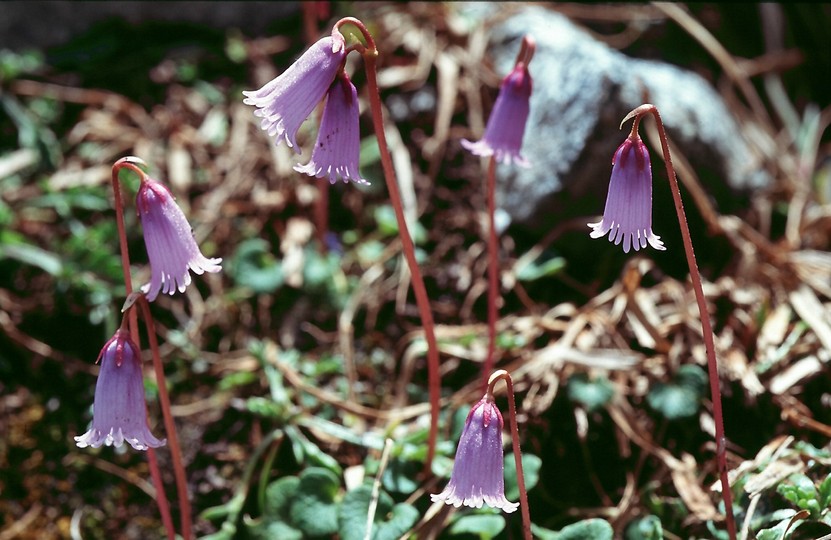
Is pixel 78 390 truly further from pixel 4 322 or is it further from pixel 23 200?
pixel 23 200

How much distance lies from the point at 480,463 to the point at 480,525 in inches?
18.5

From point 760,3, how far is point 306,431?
9.73 ft

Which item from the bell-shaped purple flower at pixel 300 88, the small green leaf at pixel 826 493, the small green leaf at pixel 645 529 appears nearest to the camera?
the bell-shaped purple flower at pixel 300 88

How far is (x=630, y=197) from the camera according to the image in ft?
6.24

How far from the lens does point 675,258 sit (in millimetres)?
3145

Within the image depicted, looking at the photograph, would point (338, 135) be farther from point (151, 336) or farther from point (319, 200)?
point (319, 200)

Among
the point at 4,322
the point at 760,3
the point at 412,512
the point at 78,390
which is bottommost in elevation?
the point at 412,512

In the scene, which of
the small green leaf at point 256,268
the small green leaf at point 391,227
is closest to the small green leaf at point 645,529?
the small green leaf at point 391,227

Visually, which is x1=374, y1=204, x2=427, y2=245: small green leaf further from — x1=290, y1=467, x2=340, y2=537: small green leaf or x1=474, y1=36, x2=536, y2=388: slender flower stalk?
x1=290, y1=467, x2=340, y2=537: small green leaf

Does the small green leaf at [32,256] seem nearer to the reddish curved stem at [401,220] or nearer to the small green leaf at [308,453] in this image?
the small green leaf at [308,453]

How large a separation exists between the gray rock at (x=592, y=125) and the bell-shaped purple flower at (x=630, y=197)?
1.28 m

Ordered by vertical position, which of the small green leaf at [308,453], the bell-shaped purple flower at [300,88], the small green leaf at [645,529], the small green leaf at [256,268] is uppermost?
the bell-shaped purple flower at [300,88]

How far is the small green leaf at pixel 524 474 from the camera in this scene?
7.61 ft

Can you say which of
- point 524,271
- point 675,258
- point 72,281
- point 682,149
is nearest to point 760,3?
point 682,149
